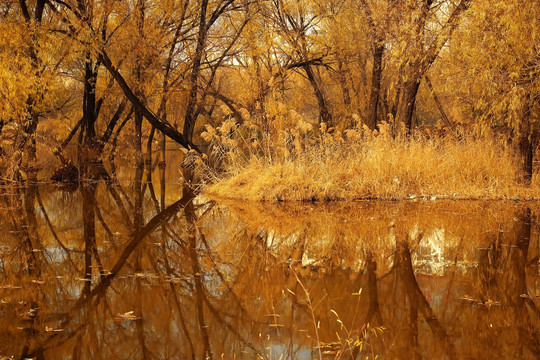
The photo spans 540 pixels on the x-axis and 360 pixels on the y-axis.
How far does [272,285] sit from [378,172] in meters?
7.18

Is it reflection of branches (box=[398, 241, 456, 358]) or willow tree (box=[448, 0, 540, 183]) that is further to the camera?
willow tree (box=[448, 0, 540, 183])

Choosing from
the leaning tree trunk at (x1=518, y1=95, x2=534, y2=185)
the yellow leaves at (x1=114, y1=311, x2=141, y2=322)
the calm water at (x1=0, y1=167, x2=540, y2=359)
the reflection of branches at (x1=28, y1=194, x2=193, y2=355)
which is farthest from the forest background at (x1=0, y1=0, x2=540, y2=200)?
the yellow leaves at (x1=114, y1=311, x2=141, y2=322)

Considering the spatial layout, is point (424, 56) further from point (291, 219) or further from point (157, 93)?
point (157, 93)

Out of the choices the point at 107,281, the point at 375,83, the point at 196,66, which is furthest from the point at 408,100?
the point at 107,281

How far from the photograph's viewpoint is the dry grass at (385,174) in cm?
1170

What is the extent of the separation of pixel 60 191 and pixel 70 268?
834 cm

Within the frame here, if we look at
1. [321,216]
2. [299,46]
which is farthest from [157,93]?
[321,216]

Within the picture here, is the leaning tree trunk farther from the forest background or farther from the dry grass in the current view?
the dry grass

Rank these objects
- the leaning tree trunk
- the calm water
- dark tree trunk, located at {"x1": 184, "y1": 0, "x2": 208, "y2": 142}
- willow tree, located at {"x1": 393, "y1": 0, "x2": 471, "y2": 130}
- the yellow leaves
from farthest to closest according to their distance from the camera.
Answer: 1. dark tree trunk, located at {"x1": 184, "y1": 0, "x2": 208, "y2": 142}
2. willow tree, located at {"x1": 393, "y1": 0, "x2": 471, "y2": 130}
3. the leaning tree trunk
4. the yellow leaves
5. the calm water

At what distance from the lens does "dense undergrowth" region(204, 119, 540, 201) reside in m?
11.7

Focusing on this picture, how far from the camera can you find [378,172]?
12172 mm

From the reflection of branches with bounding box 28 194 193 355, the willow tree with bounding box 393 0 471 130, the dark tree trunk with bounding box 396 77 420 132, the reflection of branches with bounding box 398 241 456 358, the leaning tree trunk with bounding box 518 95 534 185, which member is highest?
the willow tree with bounding box 393 0 471 130

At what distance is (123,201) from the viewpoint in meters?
12.4

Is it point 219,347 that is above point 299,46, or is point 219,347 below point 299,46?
below
